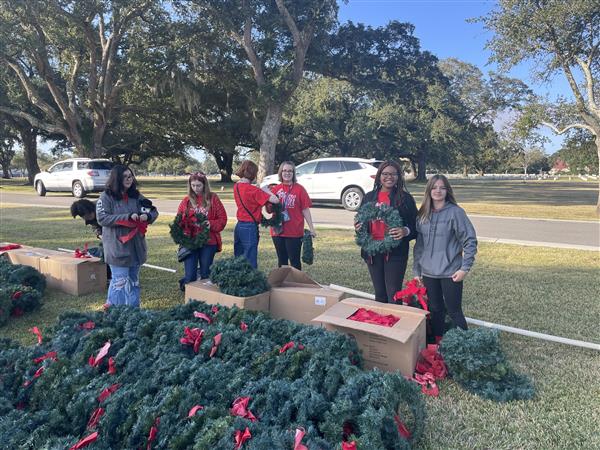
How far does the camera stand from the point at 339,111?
38031 millimetres

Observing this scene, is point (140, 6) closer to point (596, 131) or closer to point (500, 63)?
point (500, 63)

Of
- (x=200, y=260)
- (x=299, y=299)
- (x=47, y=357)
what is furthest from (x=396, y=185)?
(x=47, y=357)

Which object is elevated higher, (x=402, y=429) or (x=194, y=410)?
(x=194, y=410)

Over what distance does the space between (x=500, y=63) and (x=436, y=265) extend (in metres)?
14.5

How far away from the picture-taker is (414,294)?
3.78 meters

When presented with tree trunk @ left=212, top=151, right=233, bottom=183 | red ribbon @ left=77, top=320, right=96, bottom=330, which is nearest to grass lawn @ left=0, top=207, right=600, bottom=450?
red ribbon @ left=77, top=320, right=96, bottom=330

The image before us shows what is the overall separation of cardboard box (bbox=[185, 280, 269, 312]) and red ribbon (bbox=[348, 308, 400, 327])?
38.5 inches

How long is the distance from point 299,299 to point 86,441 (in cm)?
226

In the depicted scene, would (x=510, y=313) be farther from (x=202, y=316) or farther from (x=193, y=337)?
(x=193, y=337)

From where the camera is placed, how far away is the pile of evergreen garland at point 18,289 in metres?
4.25

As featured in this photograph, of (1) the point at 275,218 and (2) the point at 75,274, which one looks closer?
(1) the point at 275,218

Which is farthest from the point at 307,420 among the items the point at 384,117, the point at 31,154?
the point at 31,154

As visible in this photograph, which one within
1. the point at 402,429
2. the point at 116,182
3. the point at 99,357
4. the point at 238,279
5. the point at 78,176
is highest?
the point at 78,176

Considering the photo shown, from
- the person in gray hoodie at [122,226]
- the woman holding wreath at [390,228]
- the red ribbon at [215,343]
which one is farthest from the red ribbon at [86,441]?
the woman holding wreath at [390,228]
